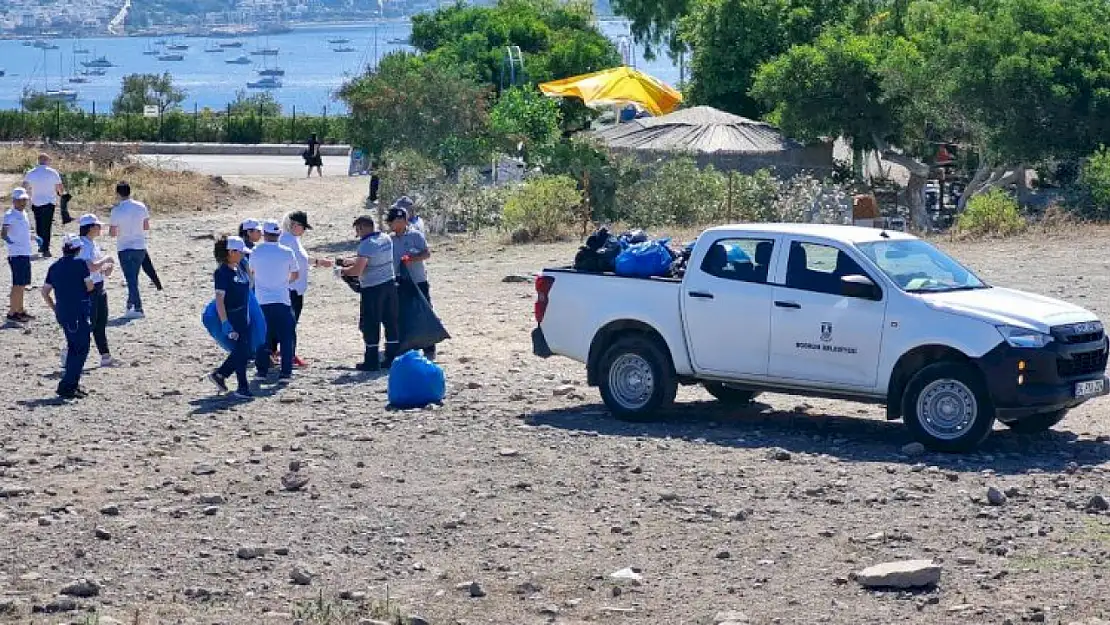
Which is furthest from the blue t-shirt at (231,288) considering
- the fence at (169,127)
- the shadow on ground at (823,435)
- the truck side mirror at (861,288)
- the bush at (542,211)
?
the fence at (169,127)

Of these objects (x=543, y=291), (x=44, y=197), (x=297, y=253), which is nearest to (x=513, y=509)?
(x=543, y=291)

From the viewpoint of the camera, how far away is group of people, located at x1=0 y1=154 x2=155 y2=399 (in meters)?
15.5

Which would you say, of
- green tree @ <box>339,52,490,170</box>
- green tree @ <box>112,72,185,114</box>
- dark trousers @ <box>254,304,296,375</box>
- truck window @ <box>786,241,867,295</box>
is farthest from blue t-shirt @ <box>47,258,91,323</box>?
green tree @ <box>112,72,185,114</box>

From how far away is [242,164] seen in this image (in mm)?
48906

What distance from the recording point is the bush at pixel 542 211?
26.7 meters

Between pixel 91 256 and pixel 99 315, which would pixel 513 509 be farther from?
pixel 91 256

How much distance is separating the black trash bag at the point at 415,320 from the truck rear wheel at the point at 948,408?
5.42m

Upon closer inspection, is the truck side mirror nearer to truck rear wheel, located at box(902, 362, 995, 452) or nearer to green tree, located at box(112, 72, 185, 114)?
truck rear wheel, located at box(902, 362, 995, 452)

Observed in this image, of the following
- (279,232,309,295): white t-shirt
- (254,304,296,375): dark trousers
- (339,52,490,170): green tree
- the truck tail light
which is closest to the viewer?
the truck tail light

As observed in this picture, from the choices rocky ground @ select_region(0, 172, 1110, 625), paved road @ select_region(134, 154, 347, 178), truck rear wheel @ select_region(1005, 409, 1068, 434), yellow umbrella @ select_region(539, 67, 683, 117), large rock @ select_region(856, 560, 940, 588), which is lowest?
rocky ground @ select_region(0, 172, 1110, 625)

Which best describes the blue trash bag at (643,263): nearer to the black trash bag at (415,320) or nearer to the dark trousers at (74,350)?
the black trash bag at (415,320)

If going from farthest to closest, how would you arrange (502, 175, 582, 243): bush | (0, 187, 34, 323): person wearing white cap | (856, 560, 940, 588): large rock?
(502, 175, 582, 243): bush
(0, 187, 34, 323): person wearing white cap
(856, 560, 940, 588): large rock

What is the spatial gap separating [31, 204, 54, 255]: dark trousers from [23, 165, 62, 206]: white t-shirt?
2.9 inches

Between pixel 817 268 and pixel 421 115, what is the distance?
18151 millimetres
